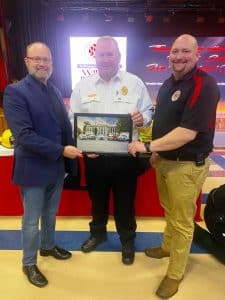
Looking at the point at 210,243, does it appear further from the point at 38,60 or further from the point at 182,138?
the point at 38,60

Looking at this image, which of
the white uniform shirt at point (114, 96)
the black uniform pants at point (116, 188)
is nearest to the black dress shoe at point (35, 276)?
the black uniform pants at point (116, 188)

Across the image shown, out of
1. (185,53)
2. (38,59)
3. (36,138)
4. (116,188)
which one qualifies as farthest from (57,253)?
(185,53)

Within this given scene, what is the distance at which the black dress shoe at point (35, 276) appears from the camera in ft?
6.66

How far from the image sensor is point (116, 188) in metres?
2.23

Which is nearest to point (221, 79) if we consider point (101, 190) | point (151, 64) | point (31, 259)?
point (151, 64)

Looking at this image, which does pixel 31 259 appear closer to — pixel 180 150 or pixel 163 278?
pixel 163 278

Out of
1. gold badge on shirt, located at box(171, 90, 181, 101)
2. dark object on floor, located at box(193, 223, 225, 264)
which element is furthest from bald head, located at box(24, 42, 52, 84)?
dark object on floor, located at box(193, 223, 225, 264)

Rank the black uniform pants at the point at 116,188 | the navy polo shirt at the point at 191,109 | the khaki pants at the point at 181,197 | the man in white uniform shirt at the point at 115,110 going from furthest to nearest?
1. the black uniform pants at the point at 116,188
2. the man in white uniform shirt at the point at 115,110
3. the khaki pants at the point at 181,197
4. the navy polo shirt at the point at 191,109

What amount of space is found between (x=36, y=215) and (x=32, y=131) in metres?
0.59

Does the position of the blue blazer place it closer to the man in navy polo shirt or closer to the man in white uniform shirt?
the man in white uniform shirt

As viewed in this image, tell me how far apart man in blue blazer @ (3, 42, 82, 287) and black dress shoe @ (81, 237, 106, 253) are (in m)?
0.45

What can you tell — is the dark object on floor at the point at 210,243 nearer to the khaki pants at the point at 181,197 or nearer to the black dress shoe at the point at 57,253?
the khaki pants at the point at 181,197

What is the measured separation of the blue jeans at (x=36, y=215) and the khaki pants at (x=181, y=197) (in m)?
0.80

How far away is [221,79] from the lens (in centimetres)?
652
